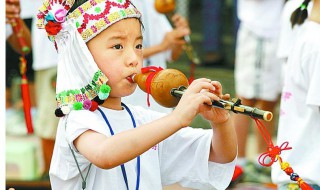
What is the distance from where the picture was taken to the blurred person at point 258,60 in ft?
19.5

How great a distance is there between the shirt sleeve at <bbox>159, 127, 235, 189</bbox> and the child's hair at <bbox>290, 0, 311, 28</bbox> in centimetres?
121

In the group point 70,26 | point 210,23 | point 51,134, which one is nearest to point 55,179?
point 70,26

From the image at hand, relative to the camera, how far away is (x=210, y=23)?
A: 833cm

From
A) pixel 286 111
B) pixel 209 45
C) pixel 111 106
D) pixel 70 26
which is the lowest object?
pixel 209 45

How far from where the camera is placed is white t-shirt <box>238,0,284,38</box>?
233 inches

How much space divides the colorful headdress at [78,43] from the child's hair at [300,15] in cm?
139

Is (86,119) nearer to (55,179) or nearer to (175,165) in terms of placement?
(55,179)

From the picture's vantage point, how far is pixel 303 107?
4.02 metres

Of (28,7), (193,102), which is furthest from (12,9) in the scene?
Result: (193,102)

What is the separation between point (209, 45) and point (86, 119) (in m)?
5.69

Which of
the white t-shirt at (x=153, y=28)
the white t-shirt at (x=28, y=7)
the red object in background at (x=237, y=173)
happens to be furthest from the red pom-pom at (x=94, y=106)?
the white t-shirt at (x=28, y=7)

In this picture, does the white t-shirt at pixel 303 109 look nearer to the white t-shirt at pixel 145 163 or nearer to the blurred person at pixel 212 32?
the white t-shirt at pixel 145 163

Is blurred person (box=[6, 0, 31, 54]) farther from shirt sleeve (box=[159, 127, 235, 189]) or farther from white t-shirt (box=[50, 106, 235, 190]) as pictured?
shirt sleeve (box=[159, 127, 235, 189])

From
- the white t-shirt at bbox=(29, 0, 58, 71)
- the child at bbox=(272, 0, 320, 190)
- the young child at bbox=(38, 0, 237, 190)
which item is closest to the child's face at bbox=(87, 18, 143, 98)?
the young child at bbox=(38, 0, 237, 190)
